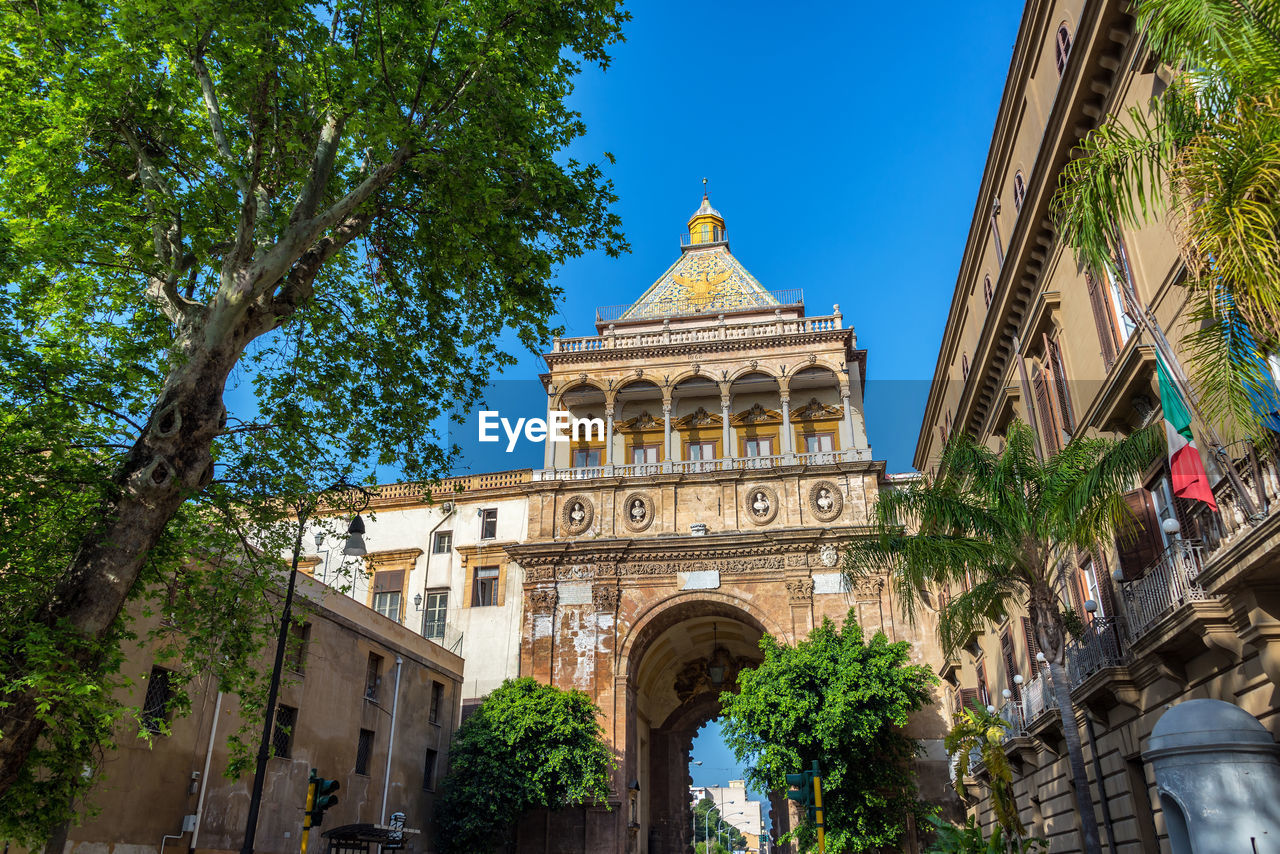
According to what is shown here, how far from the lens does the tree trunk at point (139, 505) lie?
9617 millimetres

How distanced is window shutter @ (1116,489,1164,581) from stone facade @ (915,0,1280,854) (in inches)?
1.3

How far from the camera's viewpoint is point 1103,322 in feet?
48.1

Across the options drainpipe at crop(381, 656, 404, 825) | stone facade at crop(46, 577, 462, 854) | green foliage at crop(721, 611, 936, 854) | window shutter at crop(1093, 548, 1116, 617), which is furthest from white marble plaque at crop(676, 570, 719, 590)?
window shutter at crop(1093, 548, 1116, 617)

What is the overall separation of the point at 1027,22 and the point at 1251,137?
11189 mm

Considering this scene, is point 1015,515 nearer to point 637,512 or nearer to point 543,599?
point 637,512

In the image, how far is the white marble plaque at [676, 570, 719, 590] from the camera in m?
32.1

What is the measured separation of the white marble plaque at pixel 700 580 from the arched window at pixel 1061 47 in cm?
2056

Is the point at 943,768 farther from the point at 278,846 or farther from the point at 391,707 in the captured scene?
the point at 278,846

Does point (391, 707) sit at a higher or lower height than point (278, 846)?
higher

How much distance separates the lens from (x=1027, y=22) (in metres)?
16.9

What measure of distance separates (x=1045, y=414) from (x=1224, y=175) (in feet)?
36.4

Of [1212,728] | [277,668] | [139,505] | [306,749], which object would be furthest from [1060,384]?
[306,749]

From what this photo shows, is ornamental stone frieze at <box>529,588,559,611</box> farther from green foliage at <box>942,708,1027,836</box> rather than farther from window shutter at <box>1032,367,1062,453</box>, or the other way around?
window shutter at <box>1032,367,1062,453</box>

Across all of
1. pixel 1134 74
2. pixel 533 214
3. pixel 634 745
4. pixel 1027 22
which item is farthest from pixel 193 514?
pixel 634 745
